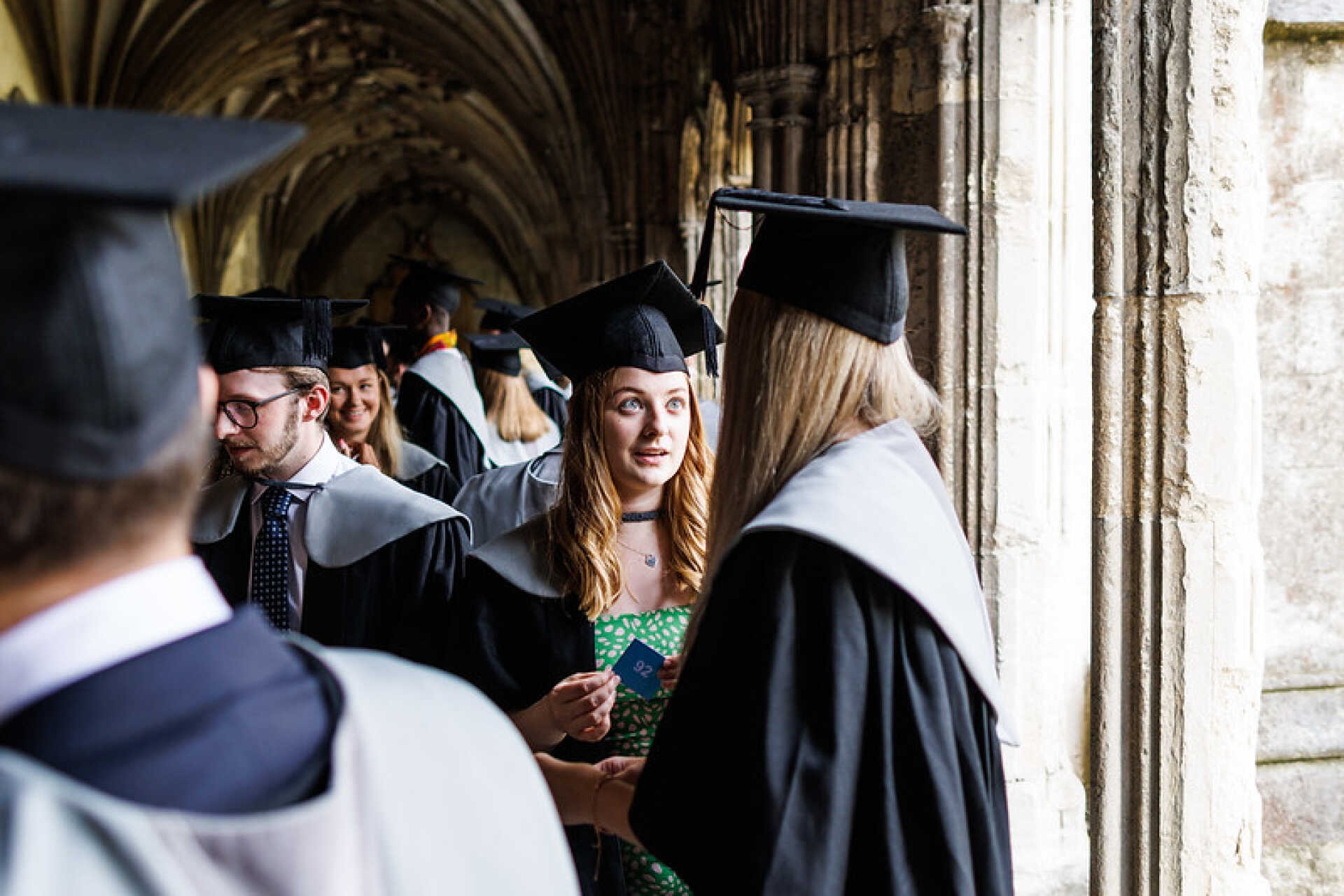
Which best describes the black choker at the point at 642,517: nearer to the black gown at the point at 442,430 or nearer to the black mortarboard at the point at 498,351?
the black gown at the point at 442,430

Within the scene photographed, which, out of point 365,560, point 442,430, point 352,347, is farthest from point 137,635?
point 442,430

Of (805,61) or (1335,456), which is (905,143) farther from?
(1335,456)

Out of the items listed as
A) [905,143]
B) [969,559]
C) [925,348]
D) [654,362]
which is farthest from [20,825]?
[905,143]

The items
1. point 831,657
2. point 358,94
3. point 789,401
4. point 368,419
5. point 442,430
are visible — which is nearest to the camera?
point 831,657

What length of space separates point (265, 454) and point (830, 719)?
5.41 feet

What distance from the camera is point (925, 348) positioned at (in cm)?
407

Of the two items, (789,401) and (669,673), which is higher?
(789,401)

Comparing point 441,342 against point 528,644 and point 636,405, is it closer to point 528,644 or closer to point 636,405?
→ point 636,405

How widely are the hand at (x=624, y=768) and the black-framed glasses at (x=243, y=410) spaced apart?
1.30 m

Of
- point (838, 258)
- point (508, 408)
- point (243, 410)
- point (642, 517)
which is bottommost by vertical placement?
point (642, 517)

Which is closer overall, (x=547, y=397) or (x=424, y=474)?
(x=424, y=474)

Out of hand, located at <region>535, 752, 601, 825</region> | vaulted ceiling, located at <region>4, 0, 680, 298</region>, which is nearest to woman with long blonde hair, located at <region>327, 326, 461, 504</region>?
hand, located at <region>535, 752, 601, 825</region>

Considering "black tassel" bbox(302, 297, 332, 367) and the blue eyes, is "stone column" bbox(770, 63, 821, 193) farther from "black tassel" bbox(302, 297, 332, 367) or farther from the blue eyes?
the blue eyes

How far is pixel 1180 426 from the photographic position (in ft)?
9.35
